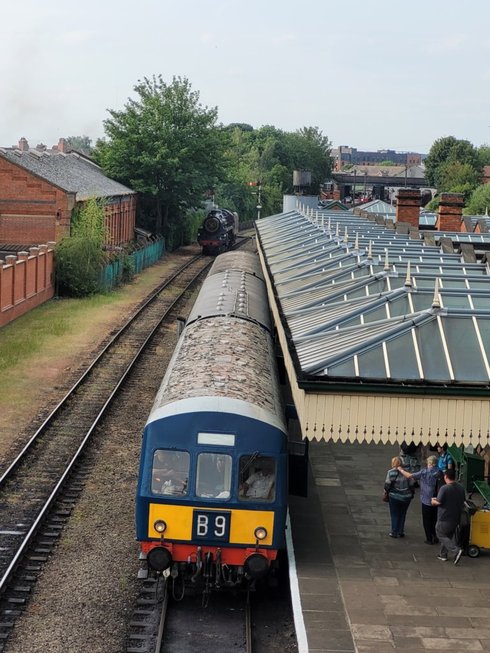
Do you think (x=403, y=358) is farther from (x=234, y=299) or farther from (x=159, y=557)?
(x=234, y=299)

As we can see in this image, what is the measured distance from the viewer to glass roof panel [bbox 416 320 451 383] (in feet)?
37.2

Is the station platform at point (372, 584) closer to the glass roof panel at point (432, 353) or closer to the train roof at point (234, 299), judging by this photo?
the glass roof panel at point (432, 353)

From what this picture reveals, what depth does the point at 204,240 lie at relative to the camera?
60.0 metres

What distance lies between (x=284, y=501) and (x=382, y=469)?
5.44 m

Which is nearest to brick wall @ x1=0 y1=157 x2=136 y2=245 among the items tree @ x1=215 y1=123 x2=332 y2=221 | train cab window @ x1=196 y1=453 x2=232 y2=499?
train cab window @ x1=196 y1=453 x2=232 y2=499

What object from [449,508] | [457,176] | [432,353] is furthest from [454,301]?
[457,176]

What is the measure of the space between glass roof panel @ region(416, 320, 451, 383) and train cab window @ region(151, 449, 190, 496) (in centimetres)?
313

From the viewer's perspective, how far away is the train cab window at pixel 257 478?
36.8 feet

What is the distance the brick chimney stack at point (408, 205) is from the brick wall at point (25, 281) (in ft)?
45.9

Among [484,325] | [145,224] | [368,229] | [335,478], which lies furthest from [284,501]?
[145,224]

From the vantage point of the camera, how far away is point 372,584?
11.2 m

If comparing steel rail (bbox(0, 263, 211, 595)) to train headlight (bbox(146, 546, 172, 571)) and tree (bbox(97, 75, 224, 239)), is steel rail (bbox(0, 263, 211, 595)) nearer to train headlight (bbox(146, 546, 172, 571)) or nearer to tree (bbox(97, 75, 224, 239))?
train headlight (bbox(146, 546, 172, 571))

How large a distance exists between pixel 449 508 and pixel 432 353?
198cm

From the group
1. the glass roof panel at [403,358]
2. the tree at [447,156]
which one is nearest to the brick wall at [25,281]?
the glass roof panel at [403,358]
